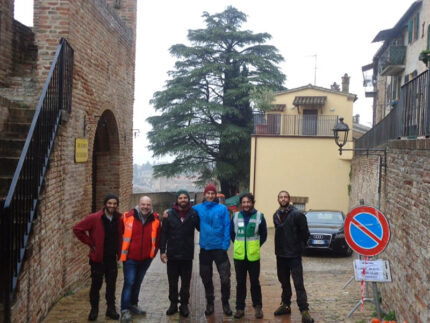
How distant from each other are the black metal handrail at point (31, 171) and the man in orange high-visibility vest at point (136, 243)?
1.26 m

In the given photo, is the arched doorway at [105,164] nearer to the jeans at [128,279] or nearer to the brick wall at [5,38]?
the brick wall at [5,38]

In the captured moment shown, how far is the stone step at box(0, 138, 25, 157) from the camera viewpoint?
666 centimetres

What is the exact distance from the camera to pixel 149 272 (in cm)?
1011

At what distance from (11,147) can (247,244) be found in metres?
3.73

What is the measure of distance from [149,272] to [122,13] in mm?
6723

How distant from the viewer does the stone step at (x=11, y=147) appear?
262 inches

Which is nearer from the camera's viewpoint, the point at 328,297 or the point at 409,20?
the point at 328,297

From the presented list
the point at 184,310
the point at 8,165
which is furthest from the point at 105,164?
the point at 184,310

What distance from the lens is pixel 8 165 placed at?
6371 millimetres

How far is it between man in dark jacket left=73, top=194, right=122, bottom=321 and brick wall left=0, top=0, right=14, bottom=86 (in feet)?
12.1

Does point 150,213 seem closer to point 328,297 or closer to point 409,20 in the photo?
point 328,297

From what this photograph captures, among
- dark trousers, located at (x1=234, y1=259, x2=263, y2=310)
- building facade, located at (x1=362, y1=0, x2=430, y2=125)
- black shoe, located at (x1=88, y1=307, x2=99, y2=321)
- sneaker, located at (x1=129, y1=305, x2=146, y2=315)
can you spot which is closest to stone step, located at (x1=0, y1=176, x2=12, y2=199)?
black shoe, located at (x1=88, y1=307, x2=99, y2=321)

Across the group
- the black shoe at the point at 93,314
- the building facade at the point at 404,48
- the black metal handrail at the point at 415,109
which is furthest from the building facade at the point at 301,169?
the black shoe at the point at 93,314

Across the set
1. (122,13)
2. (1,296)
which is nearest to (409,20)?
(122,13)
